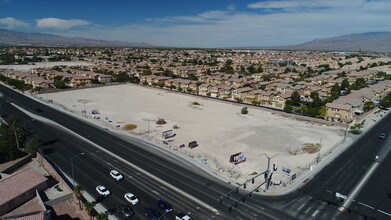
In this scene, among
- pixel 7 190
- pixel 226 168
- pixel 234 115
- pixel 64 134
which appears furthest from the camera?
pixel 234 115

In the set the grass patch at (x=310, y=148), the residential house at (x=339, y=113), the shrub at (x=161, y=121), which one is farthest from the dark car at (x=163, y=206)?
the residential house at (x=339, y=113)

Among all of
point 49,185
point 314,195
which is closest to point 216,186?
point 314,195

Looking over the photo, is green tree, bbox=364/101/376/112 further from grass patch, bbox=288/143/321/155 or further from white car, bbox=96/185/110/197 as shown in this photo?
white car, bbox=96/185/110/197

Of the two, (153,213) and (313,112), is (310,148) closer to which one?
(313,112)

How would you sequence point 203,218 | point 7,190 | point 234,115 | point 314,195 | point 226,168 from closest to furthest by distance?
point 203,218, point 7,190, point 314,195, point 226,168, point 234,115

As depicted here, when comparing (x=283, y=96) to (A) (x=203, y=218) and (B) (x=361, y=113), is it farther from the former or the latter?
(A) (x=203, y=218)

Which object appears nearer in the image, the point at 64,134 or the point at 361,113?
the point at 64,134

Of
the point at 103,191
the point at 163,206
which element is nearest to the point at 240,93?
the point at 163,206

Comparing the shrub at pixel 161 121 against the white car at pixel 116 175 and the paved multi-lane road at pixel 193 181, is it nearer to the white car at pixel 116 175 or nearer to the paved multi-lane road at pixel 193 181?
the paved multi-lane road at pixel 193 181
